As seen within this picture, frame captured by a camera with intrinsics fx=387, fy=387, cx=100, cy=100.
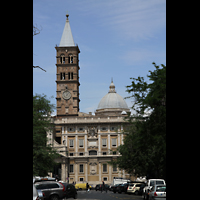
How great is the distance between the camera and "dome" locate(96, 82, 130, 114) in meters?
130

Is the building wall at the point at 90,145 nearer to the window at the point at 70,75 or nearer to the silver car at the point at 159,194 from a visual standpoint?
the window at the point at 70,75

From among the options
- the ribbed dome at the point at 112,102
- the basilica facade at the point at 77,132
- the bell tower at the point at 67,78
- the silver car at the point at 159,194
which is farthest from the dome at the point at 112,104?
the silver car at the point at 159,194

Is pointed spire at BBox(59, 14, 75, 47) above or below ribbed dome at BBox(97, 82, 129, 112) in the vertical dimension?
above

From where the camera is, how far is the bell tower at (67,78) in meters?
109

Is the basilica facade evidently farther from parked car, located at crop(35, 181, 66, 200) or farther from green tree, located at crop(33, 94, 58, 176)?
parked car, located at crop(35, 181, 66, 200)

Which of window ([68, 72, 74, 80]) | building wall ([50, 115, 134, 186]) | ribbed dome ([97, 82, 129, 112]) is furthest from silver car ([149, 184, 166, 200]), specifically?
ribbed dome ([97, 82, 129, 112])

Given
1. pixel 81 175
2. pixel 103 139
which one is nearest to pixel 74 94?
pixel 103 139

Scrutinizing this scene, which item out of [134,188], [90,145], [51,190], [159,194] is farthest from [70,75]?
[159,194]

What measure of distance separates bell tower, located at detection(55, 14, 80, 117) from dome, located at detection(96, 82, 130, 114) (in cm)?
2040
